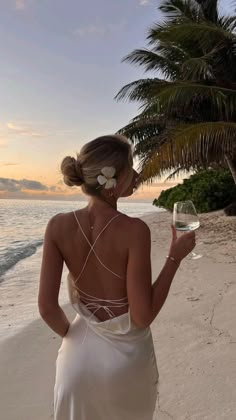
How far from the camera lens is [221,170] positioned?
2345cm

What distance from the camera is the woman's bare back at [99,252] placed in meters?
1.61

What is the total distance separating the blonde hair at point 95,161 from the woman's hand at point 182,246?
39 cm

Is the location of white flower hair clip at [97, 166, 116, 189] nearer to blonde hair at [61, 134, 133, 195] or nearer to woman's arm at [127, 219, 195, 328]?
blonde hair at [61, 134, 133, 195]

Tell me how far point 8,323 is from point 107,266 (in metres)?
4.84

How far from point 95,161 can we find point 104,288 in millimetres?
502

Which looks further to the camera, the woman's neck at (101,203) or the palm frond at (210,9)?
the palm frond at (210,9)

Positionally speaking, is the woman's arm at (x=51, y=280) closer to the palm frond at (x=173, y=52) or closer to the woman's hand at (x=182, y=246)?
the woman's hand at (x=182, y=246)

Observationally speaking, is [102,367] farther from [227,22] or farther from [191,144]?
[227,22]

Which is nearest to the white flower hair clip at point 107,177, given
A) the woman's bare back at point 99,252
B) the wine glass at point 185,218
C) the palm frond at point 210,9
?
the woman's bare back at point 99,252

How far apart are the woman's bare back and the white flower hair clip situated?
11 cm

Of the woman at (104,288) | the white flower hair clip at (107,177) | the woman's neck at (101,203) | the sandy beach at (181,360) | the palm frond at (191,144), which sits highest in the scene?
the palm frond at (191,144)

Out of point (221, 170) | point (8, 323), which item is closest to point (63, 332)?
point (8, 323)

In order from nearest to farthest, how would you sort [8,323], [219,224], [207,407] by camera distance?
[207,407] < [8,323] < [219,224]

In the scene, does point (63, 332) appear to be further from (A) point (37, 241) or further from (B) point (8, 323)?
(A) point (37, 241)
